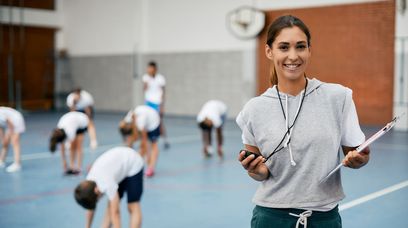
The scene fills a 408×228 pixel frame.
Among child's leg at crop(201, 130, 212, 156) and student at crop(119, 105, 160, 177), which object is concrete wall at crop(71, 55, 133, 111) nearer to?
child's leg at crop(201, 130, 212, 156)

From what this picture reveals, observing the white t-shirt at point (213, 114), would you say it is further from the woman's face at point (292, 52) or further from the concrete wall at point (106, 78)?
the concrete wall at point (106, 78)

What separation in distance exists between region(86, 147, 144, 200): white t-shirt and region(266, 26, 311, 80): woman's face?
2.29m

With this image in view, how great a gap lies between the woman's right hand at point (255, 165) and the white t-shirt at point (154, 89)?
8119mm

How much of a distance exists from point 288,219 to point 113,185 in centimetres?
224

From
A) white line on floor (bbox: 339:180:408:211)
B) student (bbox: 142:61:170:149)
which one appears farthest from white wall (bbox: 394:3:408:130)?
white line on floor (bbox: 339:180:408:211)

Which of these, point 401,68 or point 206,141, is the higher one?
point 401,68

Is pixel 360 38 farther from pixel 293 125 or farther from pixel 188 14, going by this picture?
pixel 293 125

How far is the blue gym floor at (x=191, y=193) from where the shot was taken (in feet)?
15.1

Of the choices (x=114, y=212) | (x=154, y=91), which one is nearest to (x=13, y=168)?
(x=154, y=91)

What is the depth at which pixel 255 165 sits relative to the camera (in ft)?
5.09

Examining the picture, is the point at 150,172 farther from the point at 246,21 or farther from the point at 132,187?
the point at 246,21

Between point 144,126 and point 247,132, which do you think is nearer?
point 247,132

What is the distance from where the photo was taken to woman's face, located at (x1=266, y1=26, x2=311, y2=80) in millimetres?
1623

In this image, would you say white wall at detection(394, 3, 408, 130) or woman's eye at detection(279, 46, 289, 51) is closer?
woman's eye at detection(279, 46, 289, 51)
